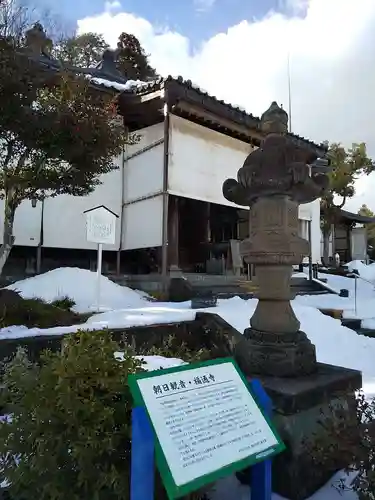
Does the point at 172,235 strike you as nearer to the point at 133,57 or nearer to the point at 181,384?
the point at 181,384

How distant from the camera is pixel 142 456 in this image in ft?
5.31

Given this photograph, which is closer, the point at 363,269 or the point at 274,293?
the point at 274,293

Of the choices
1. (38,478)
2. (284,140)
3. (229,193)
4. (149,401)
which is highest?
(284,140)

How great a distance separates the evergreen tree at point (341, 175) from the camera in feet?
69.5

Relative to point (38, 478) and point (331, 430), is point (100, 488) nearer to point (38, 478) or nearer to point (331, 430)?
point (38, 478)

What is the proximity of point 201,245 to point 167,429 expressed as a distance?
529 inches

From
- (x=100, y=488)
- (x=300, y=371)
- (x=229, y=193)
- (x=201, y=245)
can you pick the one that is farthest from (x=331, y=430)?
(x=201, y=245)

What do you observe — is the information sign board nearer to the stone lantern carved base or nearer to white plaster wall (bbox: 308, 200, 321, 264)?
the stone lantern carved base

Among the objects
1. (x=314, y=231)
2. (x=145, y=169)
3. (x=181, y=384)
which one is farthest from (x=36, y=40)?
(x=314, y=231)

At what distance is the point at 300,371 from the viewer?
297cm

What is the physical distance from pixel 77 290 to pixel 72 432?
7092 millimetres

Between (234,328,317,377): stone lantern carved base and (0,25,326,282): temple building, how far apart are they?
7.58 m

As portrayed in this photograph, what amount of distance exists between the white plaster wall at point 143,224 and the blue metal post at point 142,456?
9393mm

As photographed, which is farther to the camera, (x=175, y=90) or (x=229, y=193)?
(x=175, y=90)
